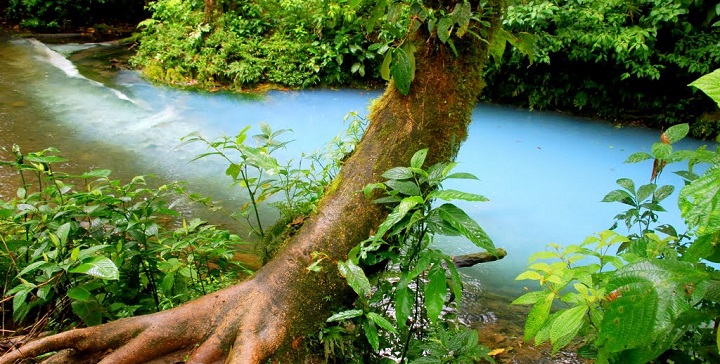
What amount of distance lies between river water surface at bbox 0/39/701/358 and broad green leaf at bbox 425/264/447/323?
189 centimetres

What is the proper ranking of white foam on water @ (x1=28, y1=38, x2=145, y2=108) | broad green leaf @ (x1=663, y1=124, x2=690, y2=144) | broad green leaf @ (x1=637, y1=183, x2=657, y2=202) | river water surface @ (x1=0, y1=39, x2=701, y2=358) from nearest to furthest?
broad green leaf @ (x1=663, y1=124, x2=690, y2=144), broad green leaf @ (x1=637, y1=183, x2=657, y2=202), river water surface @ (x1=0, y1=39, x2=701, y2=358), white foam on water @ (x1=28, y1=38, x2=145, y2=108)

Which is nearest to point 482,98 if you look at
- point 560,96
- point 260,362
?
point 560,96

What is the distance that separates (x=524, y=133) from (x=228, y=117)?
3699mm

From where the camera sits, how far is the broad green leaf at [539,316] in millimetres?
1295

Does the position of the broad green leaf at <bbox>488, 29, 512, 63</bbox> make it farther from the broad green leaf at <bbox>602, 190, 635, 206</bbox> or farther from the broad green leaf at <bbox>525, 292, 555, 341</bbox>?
the broad green leaf at <bbox>525, 292, 555, 341</bbox>

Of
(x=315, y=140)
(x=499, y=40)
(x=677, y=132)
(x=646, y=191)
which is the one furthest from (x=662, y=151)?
(x=315, y=140)

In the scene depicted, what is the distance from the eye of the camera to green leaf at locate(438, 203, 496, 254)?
4.51 feet

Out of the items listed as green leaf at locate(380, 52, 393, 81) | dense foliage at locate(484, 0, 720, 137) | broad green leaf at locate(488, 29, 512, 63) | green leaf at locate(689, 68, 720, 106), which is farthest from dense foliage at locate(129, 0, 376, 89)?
green leaf at locate(689, 68, 720, 106)

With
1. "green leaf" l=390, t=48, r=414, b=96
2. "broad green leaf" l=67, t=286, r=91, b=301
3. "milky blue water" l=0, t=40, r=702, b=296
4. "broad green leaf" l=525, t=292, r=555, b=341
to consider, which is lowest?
"milky blue water" l=0, t=40, r=702, b=296

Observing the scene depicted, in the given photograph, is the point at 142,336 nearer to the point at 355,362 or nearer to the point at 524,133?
the point at 355,362

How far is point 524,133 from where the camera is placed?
20.3 ft

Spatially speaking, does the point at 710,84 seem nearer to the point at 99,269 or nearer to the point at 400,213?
the point at 400,213

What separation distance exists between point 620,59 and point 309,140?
400cm

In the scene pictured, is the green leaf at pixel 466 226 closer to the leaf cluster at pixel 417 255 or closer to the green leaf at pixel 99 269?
the leaf cluster at pixel 417 255
